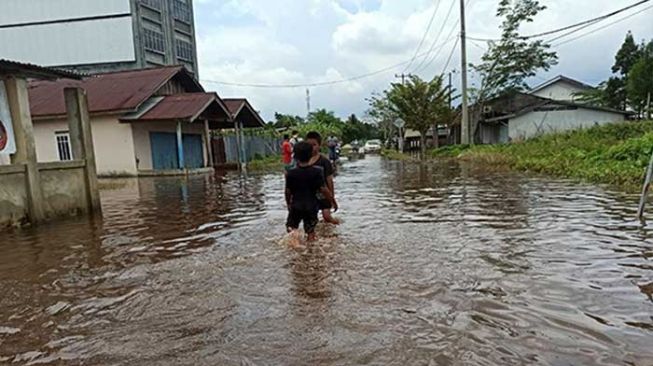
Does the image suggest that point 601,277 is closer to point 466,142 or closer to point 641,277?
point 641,277

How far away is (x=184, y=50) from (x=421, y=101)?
22526 mm

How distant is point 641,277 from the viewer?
471cm

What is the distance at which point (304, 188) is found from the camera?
6203 mm

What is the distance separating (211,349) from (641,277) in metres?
4.00

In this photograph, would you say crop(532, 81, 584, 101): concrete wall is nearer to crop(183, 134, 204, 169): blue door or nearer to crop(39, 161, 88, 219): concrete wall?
crop(183, 134, 204, 169): blue door

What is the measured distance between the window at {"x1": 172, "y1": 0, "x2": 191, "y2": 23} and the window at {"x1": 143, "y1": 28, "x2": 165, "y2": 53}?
3.39 meters

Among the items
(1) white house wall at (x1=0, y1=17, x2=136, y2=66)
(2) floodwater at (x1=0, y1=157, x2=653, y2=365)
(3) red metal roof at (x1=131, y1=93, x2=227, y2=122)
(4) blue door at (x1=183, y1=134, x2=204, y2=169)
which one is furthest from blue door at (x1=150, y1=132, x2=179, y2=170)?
(1) white house wall at (x1=0, y1=17, x2=136, y2=66)

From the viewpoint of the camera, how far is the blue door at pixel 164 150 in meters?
24.5

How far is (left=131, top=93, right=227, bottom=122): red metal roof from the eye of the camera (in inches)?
880

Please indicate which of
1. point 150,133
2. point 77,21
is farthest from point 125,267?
point 77,21

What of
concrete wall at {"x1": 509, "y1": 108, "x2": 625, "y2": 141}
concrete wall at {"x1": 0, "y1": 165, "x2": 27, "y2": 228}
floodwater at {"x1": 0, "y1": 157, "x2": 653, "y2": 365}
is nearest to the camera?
floodwater at {"x1": 0, "y1": 157, "x2": 653, "y2": 365}

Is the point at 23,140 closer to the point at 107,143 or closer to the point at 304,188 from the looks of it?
the point at 304,188

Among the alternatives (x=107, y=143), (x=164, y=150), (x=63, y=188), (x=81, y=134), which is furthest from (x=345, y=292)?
(x=164, y=150)

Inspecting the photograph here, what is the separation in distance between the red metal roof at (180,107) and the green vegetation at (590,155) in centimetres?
1330
